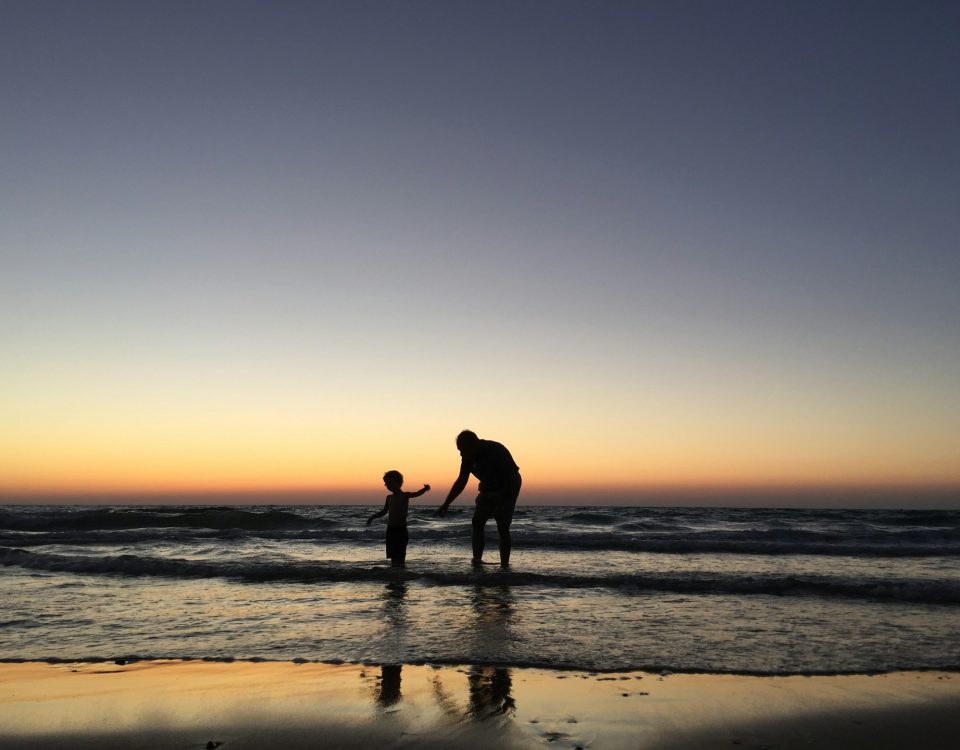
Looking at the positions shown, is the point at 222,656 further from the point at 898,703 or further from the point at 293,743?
the point at 898,703

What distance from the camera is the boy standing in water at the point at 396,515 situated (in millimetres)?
10727

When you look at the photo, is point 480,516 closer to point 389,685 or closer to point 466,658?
point 466,658

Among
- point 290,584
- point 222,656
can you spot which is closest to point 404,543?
point 290,584

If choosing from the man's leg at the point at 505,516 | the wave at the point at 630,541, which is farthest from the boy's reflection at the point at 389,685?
the wave at the point at 630,541

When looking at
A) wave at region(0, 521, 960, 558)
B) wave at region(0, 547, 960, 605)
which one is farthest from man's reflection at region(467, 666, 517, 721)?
wave at region(0, 521, 960, 558)

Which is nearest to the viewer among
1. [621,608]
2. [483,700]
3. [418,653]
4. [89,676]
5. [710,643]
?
[483,700]

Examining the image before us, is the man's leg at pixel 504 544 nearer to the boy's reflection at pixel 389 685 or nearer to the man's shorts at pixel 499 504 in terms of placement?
the man's shorts at pixel 499 504

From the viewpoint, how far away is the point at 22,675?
4.69 meters

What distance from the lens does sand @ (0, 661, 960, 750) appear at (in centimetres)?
336

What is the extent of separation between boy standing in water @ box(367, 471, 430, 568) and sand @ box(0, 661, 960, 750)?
5.88 m

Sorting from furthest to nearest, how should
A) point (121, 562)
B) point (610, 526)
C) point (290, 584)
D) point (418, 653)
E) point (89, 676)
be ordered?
point (610, 526) < point (121, 562) < point (290, 584) < point (418, 653) < point (89, 676)

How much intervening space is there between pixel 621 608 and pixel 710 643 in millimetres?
1721

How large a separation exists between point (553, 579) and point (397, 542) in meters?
2.86

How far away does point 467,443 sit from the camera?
9.69 meters
